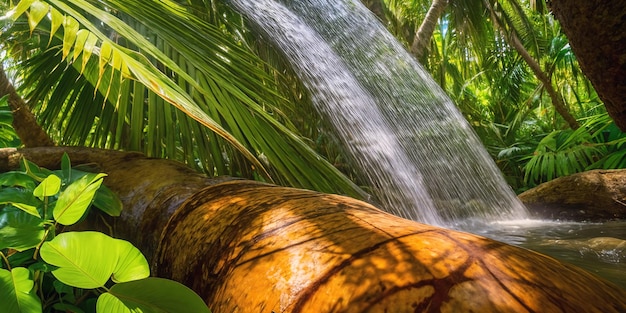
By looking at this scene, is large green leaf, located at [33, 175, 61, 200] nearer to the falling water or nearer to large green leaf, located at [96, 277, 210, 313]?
large green leaf, located at [96, 277, 210, 313]

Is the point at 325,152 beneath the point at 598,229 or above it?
beneath

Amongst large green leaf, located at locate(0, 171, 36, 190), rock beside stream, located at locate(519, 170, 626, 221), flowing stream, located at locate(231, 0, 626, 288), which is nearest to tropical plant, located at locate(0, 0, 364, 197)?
large green leaf, located at locate(0, 171, 36, 190)

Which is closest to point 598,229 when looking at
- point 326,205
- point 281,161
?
point 281,161

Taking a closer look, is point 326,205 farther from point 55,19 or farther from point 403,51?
point 403,51

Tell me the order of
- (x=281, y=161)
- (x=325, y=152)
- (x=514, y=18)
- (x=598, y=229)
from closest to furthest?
(x=281, y=161), (x=598, y=229), (x=325, y=152), (x=514, y=18)

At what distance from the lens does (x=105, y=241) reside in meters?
0.46

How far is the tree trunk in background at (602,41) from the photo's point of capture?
4.04 ft

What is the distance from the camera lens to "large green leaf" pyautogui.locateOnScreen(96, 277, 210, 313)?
1.45 ft

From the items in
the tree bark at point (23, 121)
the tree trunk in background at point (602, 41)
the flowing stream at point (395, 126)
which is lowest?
the tree bark at point (23, 121)

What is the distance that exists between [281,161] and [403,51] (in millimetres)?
3363

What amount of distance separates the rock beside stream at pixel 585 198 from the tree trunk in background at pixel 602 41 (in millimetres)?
1729

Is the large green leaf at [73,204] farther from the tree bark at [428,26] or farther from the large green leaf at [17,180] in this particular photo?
the tree bark at [428,26]

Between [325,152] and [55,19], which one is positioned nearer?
[55,19]

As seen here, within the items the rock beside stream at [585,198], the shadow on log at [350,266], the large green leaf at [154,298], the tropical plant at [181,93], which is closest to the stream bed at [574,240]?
the rock beside stream at [585,198]
